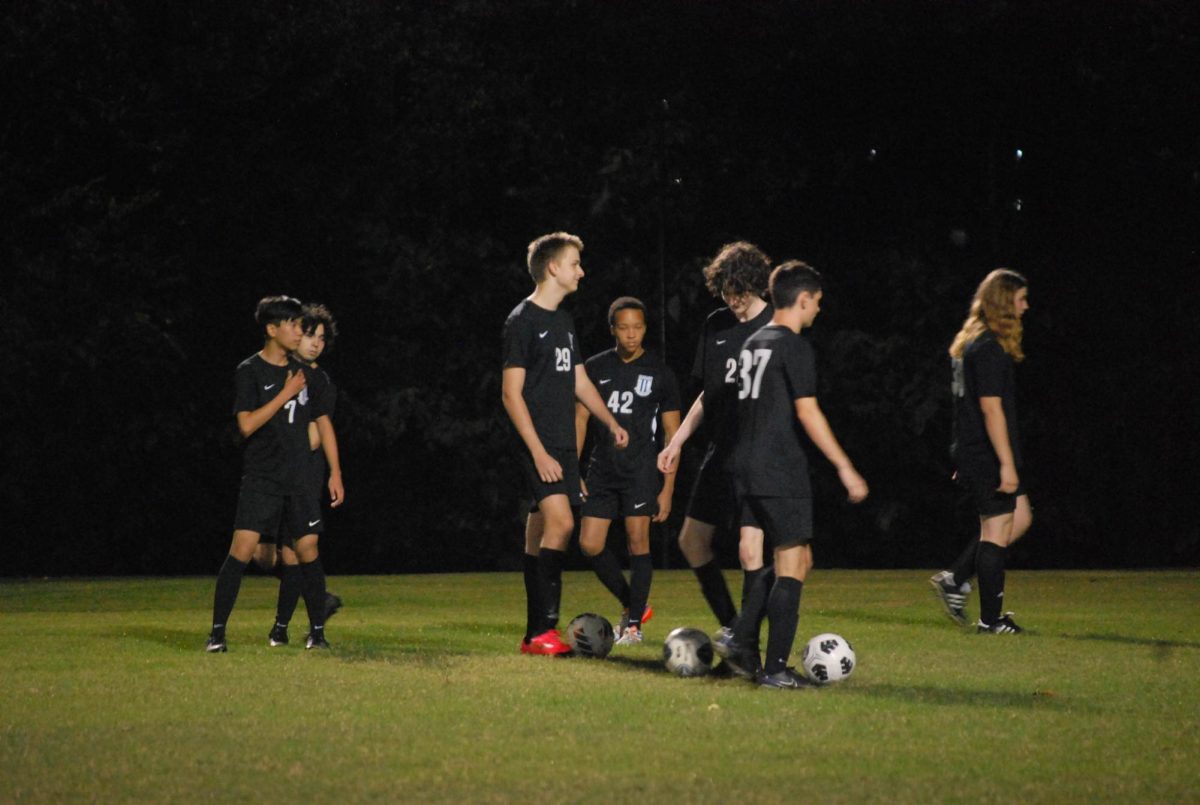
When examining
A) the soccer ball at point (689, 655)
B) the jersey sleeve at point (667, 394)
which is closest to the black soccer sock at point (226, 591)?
the soccer ball at point (689, 655)

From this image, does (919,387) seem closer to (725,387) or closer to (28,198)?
(28,198)

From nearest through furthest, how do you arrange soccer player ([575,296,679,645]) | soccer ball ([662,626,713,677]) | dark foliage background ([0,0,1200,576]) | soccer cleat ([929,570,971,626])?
soccer ball ([662,626,713,677]) < soccer player ([575,296,679,645]) < soccer cleat ([929,570,971,626]) < dark foliage background ([0,0,1200,576])

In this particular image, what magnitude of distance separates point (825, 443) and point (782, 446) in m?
0.24

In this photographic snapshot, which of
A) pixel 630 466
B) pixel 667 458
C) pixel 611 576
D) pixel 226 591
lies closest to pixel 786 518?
pixel 667 458

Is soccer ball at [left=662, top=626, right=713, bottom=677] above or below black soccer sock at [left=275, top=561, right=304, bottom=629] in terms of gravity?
below

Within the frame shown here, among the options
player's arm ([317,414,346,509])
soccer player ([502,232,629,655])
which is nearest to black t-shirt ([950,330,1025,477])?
soccer player ([502,232,629,655])

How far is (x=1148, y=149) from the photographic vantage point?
24188 millimetres

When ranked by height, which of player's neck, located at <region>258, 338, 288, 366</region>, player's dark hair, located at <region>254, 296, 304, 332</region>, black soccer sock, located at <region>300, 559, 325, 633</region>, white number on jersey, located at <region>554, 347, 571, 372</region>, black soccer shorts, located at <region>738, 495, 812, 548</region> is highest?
player's dark hair, located at <region>254, 296, 304, 332</region>

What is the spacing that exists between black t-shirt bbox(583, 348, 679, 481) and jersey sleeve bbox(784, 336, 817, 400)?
114 inches

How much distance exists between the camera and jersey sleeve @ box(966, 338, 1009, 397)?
10211mm

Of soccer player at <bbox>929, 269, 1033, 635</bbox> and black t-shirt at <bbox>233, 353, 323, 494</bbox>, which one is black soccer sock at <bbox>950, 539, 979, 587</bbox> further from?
black t-shirt at <bbox>233, 353, 323, 494</bbox>

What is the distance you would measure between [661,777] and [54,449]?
20611 millimetres

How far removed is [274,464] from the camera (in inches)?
376

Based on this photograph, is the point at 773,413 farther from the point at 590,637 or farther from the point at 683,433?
the point at 590,637
